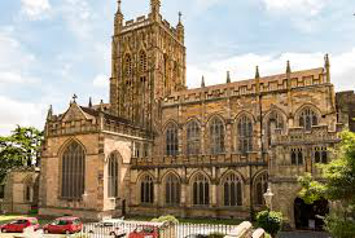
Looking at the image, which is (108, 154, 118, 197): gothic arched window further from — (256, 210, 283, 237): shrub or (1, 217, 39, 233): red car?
(256, 210, 283, 237): shrub

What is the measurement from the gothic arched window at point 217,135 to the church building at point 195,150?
0.35ft

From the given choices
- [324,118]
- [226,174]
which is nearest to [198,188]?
[226,174]

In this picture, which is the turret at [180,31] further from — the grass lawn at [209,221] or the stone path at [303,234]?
the stone path at [303,234]

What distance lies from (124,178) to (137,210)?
3.41 m

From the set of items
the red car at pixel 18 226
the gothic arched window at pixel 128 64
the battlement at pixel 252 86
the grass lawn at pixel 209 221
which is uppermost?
the gothic arched window at pixel 128 64

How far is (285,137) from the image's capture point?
22.2 metres

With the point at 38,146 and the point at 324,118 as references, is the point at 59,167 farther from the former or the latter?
the point at 324,118

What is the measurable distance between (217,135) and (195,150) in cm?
292

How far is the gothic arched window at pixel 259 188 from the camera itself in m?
25.8

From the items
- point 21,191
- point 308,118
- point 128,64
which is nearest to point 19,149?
point 21,191

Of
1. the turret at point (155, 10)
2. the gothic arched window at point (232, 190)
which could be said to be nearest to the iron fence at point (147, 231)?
the gothic arched window at point (232, 190)

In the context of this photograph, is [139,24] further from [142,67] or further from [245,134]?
[245,134]

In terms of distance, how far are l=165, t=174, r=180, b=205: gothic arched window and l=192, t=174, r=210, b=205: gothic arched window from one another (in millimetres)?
1736

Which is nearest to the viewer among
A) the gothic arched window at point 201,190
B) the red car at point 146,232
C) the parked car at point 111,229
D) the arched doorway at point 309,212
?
the red car at point 146,232
